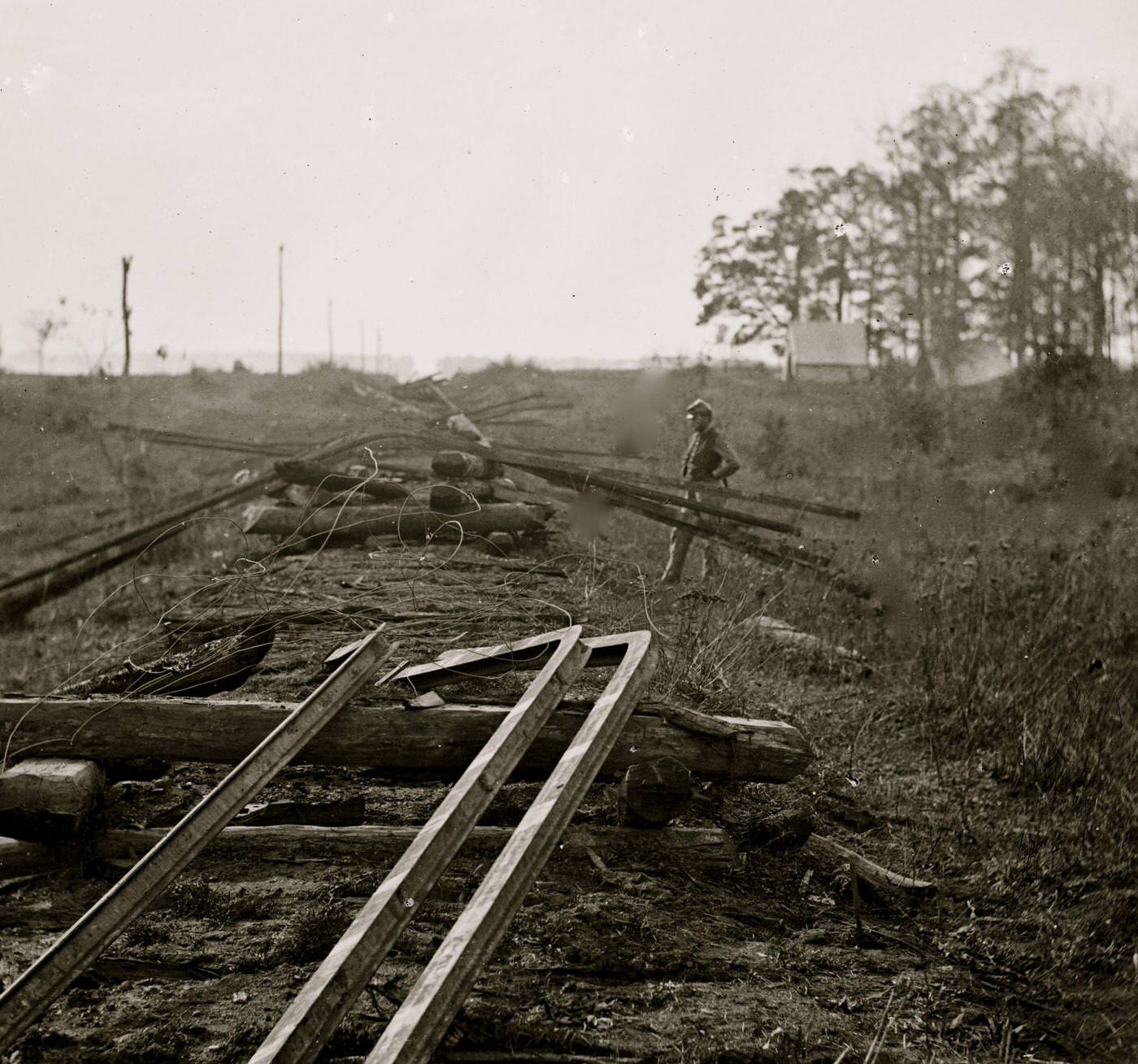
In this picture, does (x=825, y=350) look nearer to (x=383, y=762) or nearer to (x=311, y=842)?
(x=383, y=762)

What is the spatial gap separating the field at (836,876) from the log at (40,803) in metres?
0.21

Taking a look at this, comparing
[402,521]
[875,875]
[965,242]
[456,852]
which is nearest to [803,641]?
[875,875]

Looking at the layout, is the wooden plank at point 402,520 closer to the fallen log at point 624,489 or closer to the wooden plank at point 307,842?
the fallen log at point 624,489

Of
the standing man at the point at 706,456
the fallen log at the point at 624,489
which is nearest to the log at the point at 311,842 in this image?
the fallen log at the point at 624,489

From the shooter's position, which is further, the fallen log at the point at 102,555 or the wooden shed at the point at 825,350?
the wooden shed at the point at 825,350

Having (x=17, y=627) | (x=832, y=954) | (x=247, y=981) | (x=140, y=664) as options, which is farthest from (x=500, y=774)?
(x=17, y=627)

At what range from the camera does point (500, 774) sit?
3520mm

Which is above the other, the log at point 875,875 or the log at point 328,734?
the log at point 328,734

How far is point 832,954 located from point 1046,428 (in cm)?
2003

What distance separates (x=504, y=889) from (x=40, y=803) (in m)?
1.91

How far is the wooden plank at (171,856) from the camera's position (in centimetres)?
256

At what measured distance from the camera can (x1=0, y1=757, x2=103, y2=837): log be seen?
362cm

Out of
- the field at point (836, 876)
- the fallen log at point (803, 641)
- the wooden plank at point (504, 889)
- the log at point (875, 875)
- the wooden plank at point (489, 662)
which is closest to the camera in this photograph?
the wooden plank at point (504, 889)

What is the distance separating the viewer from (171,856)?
10.0 feet
